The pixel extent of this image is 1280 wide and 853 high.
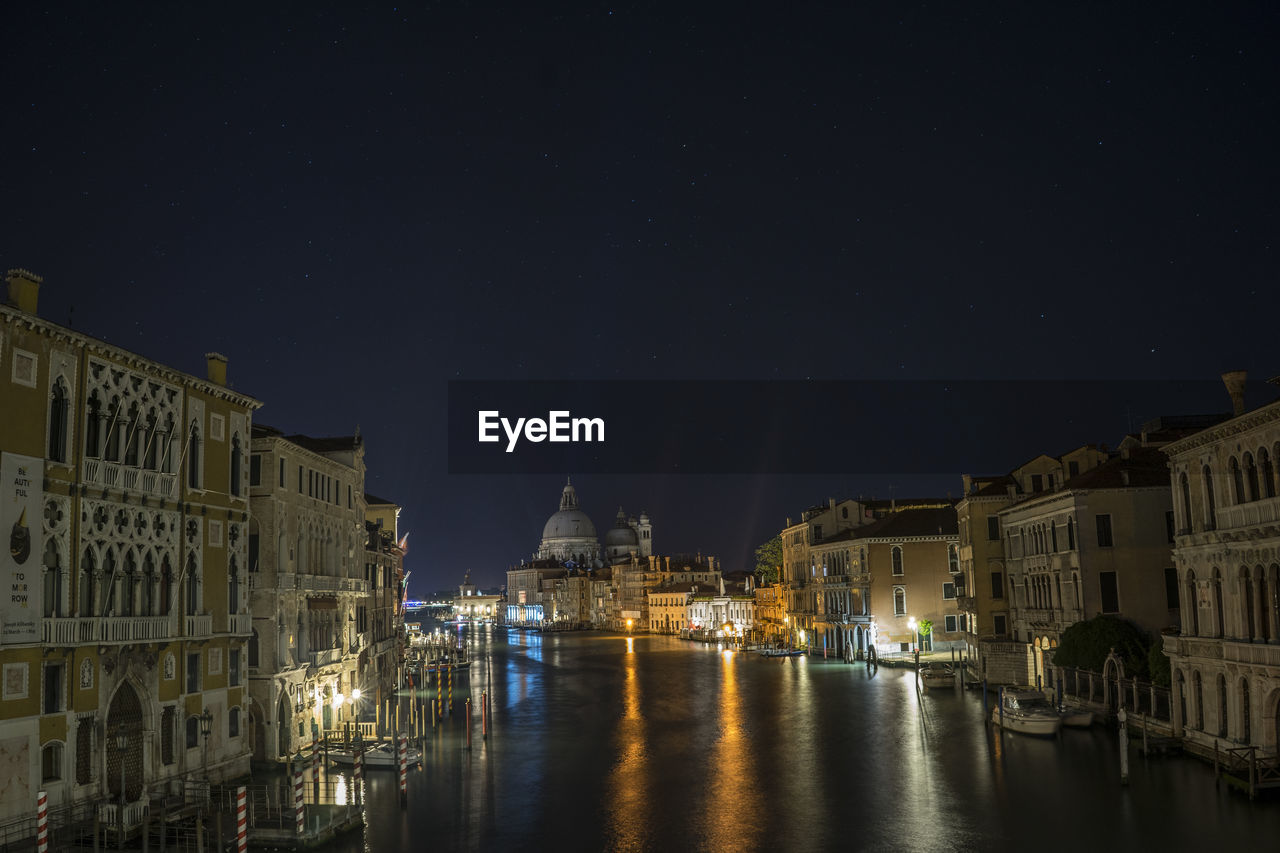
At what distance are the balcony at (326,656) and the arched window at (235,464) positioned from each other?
9.19 m

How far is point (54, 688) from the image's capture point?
82.1 feet

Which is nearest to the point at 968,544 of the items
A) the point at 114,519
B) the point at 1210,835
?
the point at 1210,835

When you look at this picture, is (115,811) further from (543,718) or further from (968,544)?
(968,544)

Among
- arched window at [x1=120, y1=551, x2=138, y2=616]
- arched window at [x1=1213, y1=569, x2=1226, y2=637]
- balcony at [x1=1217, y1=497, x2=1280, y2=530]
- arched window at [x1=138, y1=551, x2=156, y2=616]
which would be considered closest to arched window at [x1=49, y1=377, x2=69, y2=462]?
arched window at [x1=120, y1=551, x2=138, y2=616]

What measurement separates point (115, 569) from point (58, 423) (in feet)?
13.6

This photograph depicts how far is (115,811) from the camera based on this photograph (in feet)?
82.7

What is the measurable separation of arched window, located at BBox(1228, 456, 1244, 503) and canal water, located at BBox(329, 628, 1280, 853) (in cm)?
798

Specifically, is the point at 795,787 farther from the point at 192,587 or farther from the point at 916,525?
the point at 916,525

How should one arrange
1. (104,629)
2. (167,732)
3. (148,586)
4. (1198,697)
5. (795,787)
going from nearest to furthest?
1. (104,629)
2. (148,586)
3. (167,732)
4. (795,787)
5. (1198,697)

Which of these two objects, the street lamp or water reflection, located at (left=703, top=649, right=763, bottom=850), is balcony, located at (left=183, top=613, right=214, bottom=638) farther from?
water reflection, located at (left=703, top=649, right=763, bottom=850)

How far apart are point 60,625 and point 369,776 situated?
42.8 feet

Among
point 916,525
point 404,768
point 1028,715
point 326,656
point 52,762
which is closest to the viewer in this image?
point 52,762

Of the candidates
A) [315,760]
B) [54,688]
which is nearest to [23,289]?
[54,688]

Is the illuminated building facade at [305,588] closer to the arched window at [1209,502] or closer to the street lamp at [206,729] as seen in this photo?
the street lamp at [206,729]
